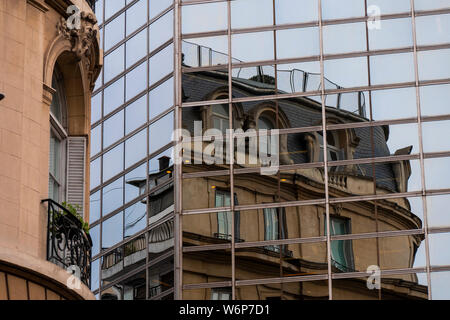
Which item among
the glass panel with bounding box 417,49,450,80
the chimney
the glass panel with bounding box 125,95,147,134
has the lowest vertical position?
the chimney

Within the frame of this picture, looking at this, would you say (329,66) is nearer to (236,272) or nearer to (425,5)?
(425,5)

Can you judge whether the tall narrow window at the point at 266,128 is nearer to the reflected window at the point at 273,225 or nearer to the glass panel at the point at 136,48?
the reflected window at the point at 273,225

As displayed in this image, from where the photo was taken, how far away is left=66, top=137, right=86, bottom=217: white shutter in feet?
66.0

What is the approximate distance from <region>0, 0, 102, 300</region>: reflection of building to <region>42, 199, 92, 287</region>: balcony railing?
0.05ft

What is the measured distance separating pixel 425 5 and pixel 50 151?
2295cm

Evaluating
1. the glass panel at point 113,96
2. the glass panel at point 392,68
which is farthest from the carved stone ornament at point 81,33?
the glass panel at point 113,96

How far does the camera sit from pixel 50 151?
1988cm

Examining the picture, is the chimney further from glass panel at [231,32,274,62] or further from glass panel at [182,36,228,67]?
glass panel at [231,32,274,62]

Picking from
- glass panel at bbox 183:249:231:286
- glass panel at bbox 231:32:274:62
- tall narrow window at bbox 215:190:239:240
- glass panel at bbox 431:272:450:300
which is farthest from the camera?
glass panel at bbox 231:32:274:62

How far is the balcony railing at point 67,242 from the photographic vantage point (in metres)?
18.1

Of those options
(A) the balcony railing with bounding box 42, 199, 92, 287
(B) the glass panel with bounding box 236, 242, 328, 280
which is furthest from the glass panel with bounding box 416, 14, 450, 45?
(A) the balcony railing with bounding box 42, 199, 92, 287

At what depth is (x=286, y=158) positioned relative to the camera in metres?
39.5

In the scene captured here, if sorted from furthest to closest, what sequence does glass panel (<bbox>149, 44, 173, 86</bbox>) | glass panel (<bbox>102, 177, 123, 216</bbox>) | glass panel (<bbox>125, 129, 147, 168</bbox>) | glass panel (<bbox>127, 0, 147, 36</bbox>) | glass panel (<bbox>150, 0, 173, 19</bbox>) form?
glass panel (<bbox>127, 0, 147, 36</bbox>)
glass panel (<bbox>150, 0, 173, 19</bbox>)
glass panel (<bbox>102, 177, 123, 216</bbox>)
glass panel (<bbox>125, 129, 147, 168</bbox>)
glass panel (<bbox>149, 44, 173, 86</bbox>)
